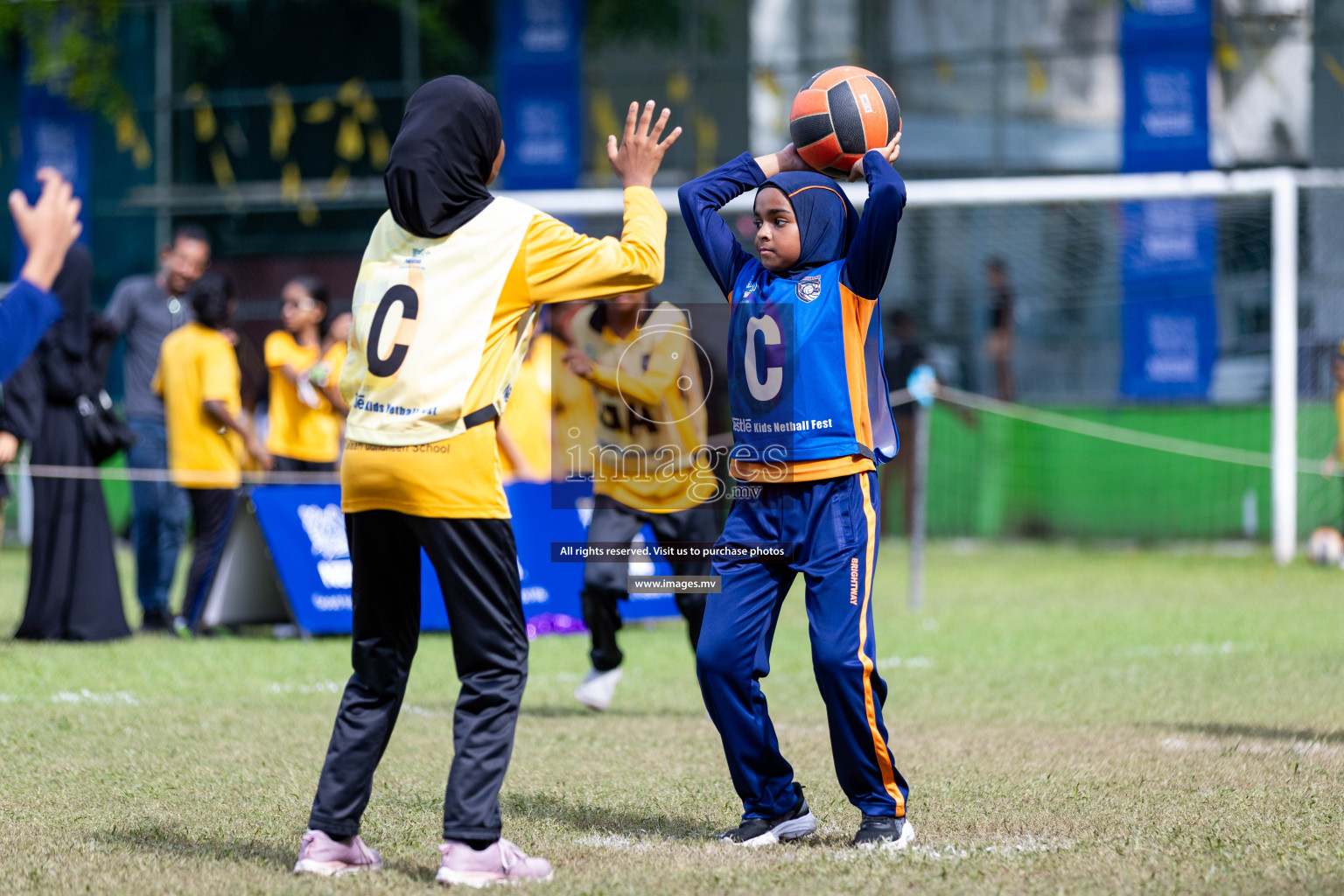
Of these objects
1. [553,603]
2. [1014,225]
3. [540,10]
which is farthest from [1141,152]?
[553,603]

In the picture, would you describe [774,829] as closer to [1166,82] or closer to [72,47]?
[1166,82]

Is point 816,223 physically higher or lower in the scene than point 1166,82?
lower

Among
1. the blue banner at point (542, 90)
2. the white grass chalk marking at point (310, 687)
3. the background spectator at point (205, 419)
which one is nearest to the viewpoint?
the white grass chalk marking at point (310, 687)

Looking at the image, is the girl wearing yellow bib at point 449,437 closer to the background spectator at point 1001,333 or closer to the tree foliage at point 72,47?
the background spectator at point 1001,333

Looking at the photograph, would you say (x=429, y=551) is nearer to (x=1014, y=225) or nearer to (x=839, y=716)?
(x=839, y=716)

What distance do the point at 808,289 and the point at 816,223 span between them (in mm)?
193

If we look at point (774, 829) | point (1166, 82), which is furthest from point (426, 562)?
point (1166, 82)

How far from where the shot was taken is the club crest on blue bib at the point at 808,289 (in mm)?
4672

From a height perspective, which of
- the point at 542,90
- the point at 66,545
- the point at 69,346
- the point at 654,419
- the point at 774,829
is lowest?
the point at 774,829

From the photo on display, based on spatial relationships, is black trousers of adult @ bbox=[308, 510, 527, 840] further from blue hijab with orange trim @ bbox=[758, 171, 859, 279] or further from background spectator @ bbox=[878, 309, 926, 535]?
background spectator @ bbox=[878, 309, 926, 535]

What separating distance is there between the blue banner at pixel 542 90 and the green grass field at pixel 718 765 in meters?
11.6

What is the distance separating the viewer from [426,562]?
980cm

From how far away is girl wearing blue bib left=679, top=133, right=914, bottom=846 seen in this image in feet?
15.0

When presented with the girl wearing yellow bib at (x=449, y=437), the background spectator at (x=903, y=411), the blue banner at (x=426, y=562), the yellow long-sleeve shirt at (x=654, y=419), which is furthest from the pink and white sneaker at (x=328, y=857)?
the background spectator at (x=903, y=411)
